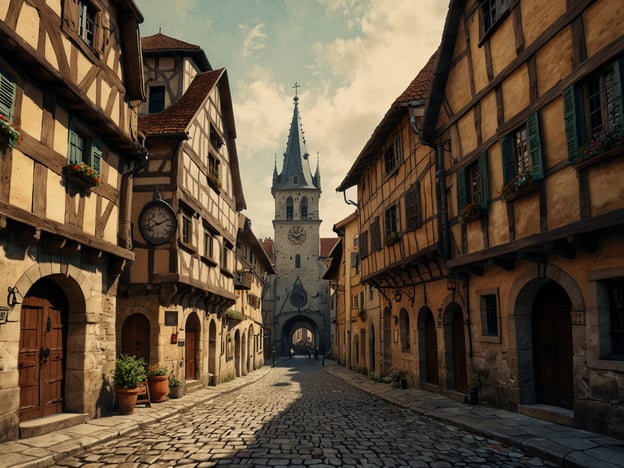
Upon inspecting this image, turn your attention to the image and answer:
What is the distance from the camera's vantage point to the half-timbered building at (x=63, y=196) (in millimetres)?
8047

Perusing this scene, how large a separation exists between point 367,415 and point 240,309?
16169 millimetres

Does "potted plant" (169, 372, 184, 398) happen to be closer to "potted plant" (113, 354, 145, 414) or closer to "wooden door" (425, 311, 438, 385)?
"potted plant" (113, 354, 145, 414)

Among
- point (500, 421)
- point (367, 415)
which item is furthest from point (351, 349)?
point (500, 421)

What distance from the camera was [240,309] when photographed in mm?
26922

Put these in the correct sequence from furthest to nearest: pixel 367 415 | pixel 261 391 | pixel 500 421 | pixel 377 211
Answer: pixel 377 211 < pixel 261 391 < pixel 367 415 < pixel 500 421

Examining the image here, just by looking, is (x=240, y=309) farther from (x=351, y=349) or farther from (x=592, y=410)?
(x=592, y=410)

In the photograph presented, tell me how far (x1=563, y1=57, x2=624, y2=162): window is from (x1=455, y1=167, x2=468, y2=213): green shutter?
399cm

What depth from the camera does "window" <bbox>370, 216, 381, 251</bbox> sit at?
781 inches

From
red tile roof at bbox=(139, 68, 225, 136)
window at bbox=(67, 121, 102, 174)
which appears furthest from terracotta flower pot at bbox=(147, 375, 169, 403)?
red tile roof at bbox=(139, 68, 225, 136)

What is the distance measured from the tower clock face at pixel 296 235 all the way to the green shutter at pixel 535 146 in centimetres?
5155

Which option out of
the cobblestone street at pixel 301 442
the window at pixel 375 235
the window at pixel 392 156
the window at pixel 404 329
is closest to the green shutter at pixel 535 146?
the cobblestone street at pixel 301 442

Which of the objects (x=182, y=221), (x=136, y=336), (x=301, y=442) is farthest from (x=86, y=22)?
(x=301, y=442)

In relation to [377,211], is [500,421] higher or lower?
lower

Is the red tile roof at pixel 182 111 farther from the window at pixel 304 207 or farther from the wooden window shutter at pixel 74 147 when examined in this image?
the window at pixel 304 207
